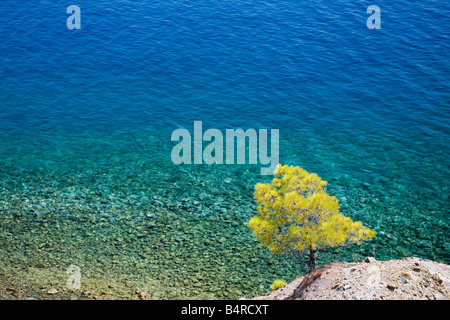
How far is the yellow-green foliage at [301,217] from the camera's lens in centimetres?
1788

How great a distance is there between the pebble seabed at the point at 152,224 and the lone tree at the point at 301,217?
16.2 ft

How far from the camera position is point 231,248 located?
25.1 metres

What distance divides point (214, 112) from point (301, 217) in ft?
79.4

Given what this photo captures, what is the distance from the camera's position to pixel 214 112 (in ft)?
135

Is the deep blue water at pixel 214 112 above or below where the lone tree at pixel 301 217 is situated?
above

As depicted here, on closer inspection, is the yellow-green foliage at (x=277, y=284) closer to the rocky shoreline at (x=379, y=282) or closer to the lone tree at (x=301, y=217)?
the rocky shoreline at (x=379, y=282)

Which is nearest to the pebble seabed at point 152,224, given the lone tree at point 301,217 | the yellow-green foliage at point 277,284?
the yellow-green foliage at point 277,284

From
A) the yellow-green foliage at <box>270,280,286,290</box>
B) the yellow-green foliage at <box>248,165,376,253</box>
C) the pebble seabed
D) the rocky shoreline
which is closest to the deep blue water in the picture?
the pebble seabed

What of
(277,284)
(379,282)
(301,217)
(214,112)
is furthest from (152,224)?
(214,112)

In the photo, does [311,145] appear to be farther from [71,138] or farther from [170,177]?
[71,138]

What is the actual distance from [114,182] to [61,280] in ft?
33.6

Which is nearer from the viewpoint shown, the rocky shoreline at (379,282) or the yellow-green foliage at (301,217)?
the rocky shoreline at (379,282)

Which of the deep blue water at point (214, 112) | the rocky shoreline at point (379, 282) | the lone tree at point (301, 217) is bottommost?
the rocky shoreline at point (379, 282)
